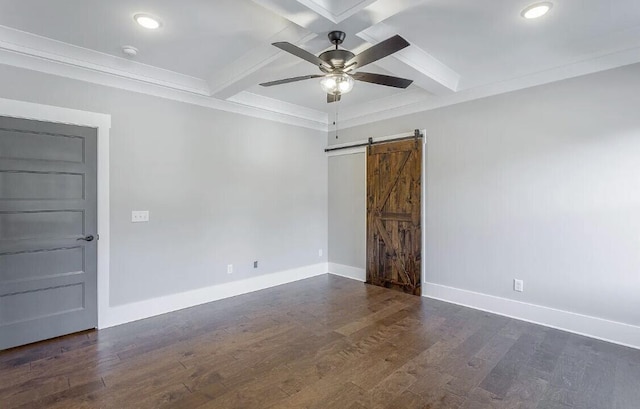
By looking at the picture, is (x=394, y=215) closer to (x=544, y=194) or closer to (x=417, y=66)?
(x=544, y=194)

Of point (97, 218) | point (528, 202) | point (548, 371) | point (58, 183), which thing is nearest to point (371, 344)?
point (548, 371)

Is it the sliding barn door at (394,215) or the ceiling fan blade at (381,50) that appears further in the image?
the sliding barn door at (394,215)

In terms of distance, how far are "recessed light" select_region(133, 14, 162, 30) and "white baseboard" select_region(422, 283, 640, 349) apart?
4.19m

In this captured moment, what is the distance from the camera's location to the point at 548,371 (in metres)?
2.53

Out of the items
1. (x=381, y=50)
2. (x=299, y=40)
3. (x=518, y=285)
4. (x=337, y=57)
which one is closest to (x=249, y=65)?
(x=299, y=40)

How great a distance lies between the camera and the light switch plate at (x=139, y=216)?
358 cm

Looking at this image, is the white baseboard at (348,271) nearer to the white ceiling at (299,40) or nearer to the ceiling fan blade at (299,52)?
the white ceiling at (299,40)

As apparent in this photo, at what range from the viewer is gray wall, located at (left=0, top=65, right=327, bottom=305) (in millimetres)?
3449

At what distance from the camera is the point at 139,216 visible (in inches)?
142

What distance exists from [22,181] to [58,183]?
→ 0.84 ft

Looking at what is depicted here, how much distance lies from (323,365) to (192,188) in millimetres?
2636

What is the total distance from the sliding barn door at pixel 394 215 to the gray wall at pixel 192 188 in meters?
1.11

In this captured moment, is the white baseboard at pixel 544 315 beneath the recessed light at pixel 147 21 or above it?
beneath

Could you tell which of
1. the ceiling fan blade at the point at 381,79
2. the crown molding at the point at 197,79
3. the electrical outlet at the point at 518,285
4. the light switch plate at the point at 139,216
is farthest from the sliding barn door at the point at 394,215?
the light switch plate at the point at 139,216
